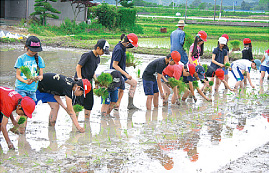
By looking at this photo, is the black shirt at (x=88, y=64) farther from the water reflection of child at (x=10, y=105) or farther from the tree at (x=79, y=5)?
the tree at (x=79, y=5)

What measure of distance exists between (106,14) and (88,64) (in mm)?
23562

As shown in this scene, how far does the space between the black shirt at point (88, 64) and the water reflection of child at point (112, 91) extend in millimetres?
412

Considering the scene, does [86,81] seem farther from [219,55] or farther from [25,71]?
[219,55]

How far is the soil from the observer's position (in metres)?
4.73

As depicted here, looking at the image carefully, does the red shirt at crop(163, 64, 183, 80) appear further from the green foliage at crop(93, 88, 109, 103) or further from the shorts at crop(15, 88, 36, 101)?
the shorts at crop(15, 88, 36, 101)

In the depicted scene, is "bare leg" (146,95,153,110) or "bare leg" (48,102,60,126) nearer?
"bare leg" (48,102,60,126)

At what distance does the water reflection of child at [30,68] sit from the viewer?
5555 mm

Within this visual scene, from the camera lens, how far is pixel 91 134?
593 centimetres

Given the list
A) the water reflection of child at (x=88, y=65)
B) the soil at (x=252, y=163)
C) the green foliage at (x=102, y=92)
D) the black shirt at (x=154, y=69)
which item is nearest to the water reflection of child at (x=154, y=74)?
the black shirt at (x=154, y=69)

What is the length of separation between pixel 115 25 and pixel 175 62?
23939 mm

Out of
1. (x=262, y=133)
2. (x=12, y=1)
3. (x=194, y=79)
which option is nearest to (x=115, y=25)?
(x=12, y=1)

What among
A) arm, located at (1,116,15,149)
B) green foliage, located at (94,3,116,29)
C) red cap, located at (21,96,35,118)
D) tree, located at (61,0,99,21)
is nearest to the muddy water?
arm, located at (1,116,15,149)

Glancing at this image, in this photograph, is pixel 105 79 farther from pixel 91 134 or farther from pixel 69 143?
pixel 69 143

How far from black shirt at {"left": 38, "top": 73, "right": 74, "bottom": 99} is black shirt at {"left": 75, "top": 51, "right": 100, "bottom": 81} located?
608 mm
